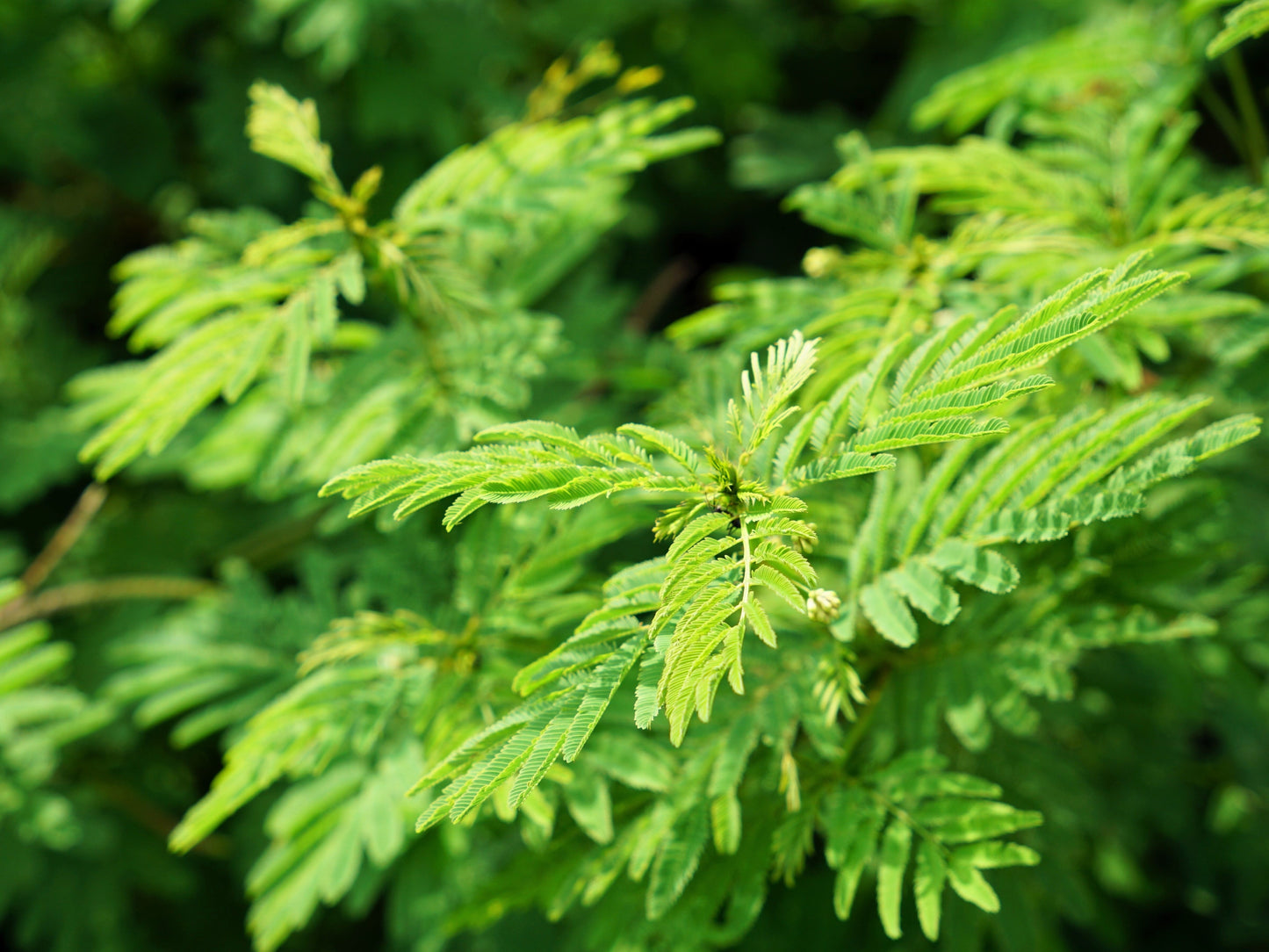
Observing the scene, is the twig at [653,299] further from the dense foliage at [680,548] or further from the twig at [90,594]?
the twig at [90,594]

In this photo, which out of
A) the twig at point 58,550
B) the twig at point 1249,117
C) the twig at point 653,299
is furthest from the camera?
the twig at point 653,299

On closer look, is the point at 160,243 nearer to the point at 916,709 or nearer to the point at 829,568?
the point at 829,568

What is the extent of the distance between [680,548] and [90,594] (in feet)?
6.53

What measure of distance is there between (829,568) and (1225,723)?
1.54 metres

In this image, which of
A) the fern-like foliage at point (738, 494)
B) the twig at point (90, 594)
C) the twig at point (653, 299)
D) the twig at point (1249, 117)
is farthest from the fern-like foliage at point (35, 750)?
the twig at point (1249, 117)

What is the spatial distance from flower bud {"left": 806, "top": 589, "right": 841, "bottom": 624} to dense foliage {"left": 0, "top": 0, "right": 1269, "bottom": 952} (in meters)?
0.01

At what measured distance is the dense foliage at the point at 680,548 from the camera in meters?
1.13

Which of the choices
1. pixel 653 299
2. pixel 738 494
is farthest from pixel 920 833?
pixel 653 299

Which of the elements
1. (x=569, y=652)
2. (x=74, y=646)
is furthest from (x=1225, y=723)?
(x=74, y=646)

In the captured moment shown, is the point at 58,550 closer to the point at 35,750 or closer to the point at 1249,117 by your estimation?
the point at 35,750

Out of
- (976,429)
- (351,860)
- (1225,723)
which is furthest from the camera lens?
(1225,723)

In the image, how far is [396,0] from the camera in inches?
107

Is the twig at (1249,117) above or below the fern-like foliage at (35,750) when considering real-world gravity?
above

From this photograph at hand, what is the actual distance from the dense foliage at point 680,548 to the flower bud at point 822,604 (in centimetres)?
1
